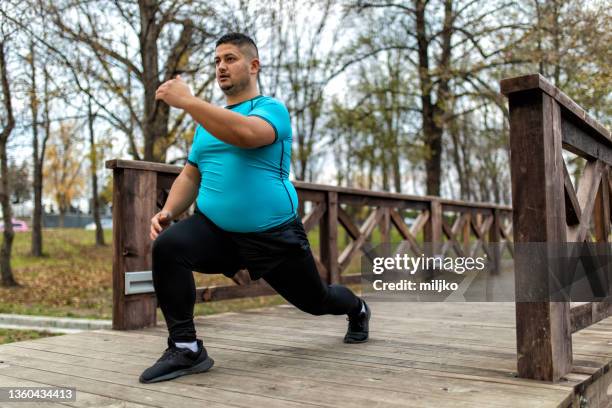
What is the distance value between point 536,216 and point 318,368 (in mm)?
1132

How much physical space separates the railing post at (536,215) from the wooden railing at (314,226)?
2406 mm

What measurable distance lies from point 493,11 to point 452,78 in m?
1.73

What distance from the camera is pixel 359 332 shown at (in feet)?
10.7

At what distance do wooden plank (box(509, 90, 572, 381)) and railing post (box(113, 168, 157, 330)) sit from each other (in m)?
2.41

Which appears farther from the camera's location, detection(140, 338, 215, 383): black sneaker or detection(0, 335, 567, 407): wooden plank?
detection(140, 338, 215, 383): black sneaker

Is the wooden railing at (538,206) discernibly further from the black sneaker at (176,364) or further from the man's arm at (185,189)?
the man's arm at (185,189)

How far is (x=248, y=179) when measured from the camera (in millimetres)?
2518

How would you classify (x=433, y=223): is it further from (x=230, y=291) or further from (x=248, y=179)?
(x=248, y=179)

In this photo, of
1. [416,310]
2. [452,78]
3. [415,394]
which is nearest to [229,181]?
[415,394]

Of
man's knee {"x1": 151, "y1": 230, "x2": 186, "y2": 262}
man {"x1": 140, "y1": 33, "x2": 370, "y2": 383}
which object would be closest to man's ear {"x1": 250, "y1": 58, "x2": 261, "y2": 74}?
man {"x1": 140, "y1": 33, "x2": 370, "y2": 383}

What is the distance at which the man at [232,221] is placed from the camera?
2.49 m

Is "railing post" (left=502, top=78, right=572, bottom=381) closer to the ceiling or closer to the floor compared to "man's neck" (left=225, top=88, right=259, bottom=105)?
closer to the floor

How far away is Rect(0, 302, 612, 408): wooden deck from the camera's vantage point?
2086 millimetres

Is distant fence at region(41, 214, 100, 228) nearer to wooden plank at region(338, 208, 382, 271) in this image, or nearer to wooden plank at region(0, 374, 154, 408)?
wooden plank at region(338, 208, 382, 271)
